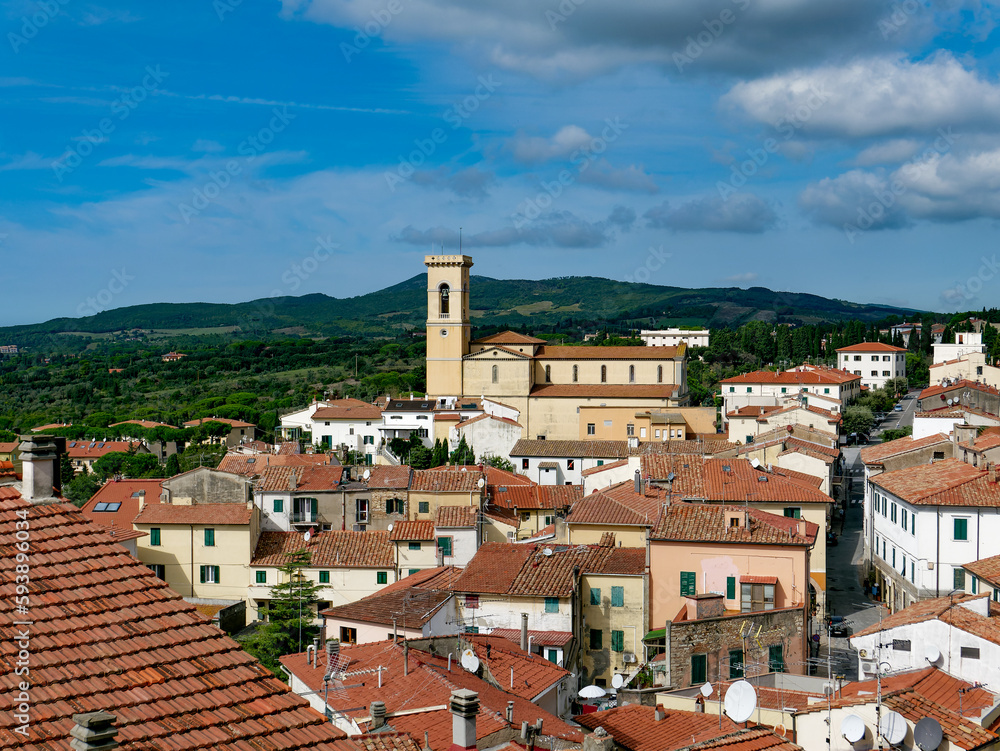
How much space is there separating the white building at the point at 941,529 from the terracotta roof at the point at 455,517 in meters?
12.4

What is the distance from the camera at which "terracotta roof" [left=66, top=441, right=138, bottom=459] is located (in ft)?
221

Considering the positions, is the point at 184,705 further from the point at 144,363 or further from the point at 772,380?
the point at 144,363

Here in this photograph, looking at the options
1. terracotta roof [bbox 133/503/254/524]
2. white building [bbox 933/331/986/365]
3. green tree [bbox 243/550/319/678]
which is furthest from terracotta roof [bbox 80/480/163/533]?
white building [bbox 933/331/986/365]

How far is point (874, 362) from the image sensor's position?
290 feet

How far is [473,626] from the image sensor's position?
20891 millimetres

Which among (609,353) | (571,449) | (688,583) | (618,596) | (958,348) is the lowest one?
(618,596)

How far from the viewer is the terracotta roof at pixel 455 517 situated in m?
29.5

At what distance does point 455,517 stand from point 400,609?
33.0ft

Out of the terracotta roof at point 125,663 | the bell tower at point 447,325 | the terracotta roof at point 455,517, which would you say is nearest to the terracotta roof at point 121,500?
the terracotta roof at point 455,517

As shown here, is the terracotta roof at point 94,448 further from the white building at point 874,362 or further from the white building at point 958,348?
the white building at point 958,348

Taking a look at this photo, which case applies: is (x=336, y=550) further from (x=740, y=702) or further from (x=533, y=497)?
(x=740, y=702)

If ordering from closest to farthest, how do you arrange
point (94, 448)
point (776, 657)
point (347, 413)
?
1. point (776, 657)
2. point (347, 413)
3. point (94, 448)

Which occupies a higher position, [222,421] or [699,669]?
[699,669]

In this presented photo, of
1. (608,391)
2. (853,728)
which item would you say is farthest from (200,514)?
(608,391)
